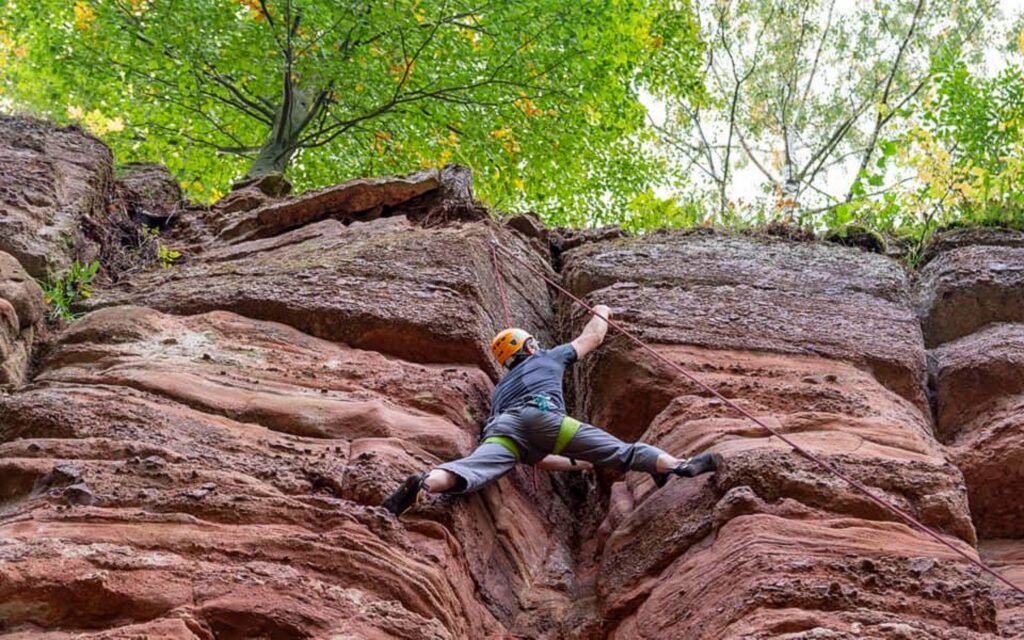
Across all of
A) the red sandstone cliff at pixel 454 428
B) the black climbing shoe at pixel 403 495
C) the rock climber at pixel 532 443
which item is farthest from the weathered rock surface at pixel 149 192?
the black climbing shoe at pixel 403 495

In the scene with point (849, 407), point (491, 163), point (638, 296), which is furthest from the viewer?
point (491, 163)

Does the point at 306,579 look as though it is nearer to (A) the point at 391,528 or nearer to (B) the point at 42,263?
(A) the point at 391,528

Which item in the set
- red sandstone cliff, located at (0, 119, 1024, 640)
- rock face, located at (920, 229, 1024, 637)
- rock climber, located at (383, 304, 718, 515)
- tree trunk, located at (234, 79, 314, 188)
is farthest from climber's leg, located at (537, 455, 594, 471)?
tree trunk, located at (234, 79, 314, 188)

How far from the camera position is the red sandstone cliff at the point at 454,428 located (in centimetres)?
614

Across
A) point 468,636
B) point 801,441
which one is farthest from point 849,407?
point 468,636

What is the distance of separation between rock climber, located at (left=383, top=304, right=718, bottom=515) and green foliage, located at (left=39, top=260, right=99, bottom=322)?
406 centimetres

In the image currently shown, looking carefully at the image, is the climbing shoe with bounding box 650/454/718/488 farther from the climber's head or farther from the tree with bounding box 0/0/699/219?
the tree with bounding box 0/0/699/219

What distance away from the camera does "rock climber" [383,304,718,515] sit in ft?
24.4

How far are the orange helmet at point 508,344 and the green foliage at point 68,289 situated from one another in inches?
157

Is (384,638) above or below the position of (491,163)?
below

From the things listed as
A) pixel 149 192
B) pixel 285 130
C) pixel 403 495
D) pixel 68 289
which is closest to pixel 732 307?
pixel 403 495

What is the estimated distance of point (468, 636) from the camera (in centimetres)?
679

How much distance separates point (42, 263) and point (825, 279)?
8039mm

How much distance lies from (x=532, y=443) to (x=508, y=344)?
119 cm
